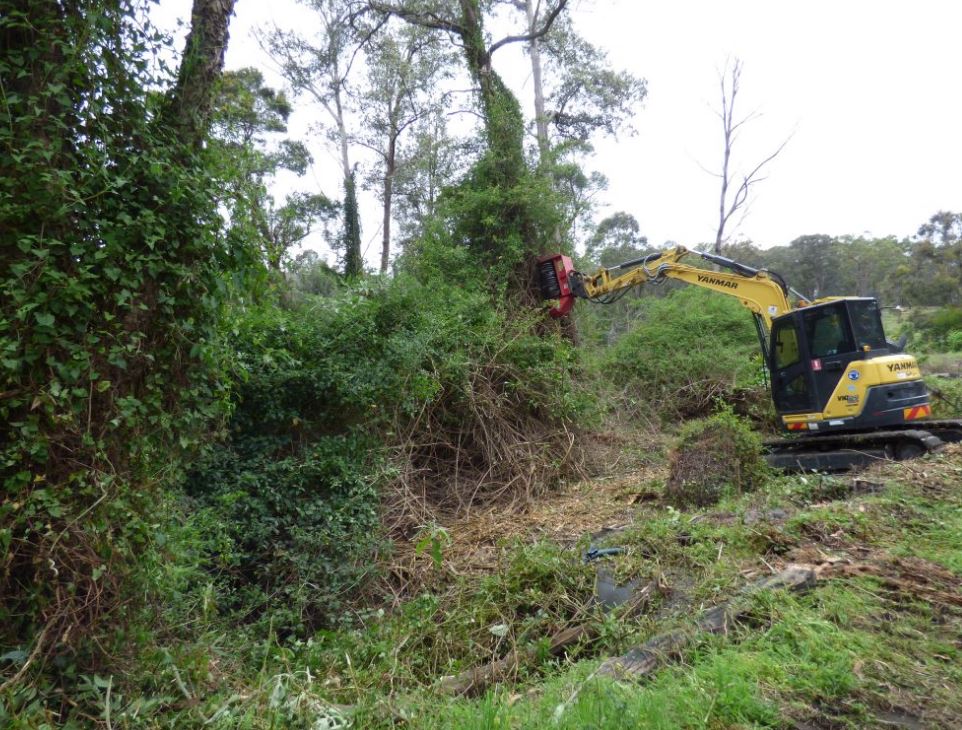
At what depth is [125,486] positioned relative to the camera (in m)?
3.43

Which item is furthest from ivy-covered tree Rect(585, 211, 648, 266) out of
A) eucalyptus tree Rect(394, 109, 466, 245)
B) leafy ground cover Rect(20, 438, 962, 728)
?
leafy ground cover Rect(20, 438, 962, 728)

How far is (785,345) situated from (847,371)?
0.96 metres

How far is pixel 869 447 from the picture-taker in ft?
29.2

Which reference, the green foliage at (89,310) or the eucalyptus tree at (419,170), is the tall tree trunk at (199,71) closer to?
the green foliage at (89,310)

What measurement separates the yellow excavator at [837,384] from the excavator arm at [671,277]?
2cm

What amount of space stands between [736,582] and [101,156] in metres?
4.83

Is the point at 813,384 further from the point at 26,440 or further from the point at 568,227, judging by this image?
the point at 26,440

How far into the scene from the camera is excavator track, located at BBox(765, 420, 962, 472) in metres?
8.34

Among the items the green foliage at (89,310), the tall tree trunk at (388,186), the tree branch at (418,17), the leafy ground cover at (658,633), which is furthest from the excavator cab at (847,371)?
the tall tree trunk at (388,186)

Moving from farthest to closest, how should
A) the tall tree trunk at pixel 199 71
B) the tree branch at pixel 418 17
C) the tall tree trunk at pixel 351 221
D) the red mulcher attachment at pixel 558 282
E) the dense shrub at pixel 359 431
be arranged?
1. the tall tree trunk at pixel 351 221
2. the tree branch at pixel 418 17
3. the red mulcher attachment at pixel 558 282
4. the dense shrub at pixel 359 431
5. the tall tree trunk at pixel 199 71

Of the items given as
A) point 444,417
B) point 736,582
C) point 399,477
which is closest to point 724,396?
point 444,417

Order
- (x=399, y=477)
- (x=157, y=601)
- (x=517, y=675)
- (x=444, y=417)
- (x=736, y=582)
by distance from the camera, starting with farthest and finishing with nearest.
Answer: (x=444, y=417)
(x=399, y=477)
(x=736, y=582)
(x=517, y=675)
(x=157, y=601)

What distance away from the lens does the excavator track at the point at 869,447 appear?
8.34m

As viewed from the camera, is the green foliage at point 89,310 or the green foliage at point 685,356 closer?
the green foliage at point 89,310
